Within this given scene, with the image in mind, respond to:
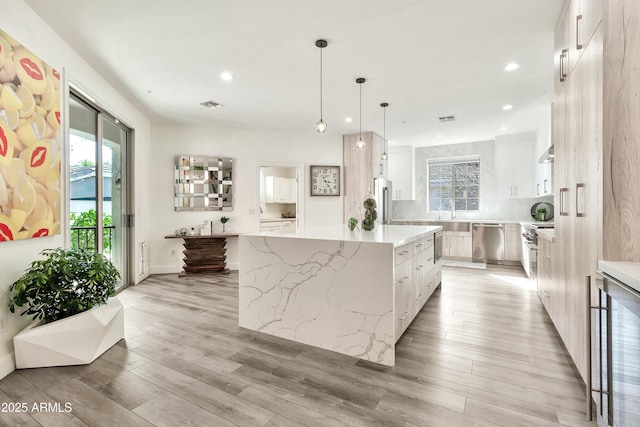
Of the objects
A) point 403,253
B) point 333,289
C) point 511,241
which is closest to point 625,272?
point 403,253

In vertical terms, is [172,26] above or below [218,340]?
above

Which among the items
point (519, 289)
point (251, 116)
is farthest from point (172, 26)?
point (519, 289)

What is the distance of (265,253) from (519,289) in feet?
12.1

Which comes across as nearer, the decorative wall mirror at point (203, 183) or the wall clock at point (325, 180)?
the decorative wall mirror at point (203, 183)

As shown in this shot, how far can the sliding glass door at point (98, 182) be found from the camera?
10.5ft

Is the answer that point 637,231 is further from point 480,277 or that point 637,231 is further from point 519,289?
point 480,277

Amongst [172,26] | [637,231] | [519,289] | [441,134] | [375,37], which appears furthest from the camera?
[441,134]

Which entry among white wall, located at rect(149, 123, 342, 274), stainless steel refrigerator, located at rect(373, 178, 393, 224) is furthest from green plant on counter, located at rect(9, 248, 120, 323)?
stainless steel refrigerator, located at rect(373, 178, 393, 224)

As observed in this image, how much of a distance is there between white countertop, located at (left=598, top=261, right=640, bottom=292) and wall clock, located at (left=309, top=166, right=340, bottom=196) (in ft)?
17.0

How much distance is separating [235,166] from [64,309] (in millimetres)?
3863

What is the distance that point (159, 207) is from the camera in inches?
211

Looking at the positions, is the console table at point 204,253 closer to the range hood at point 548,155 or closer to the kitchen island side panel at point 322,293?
the kitchen island side panel at point 322,293

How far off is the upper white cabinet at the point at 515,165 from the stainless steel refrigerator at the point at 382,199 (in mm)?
2321

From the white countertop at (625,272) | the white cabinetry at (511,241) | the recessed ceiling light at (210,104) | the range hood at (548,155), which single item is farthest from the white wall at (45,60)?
the white cabinetry at (511,241)
